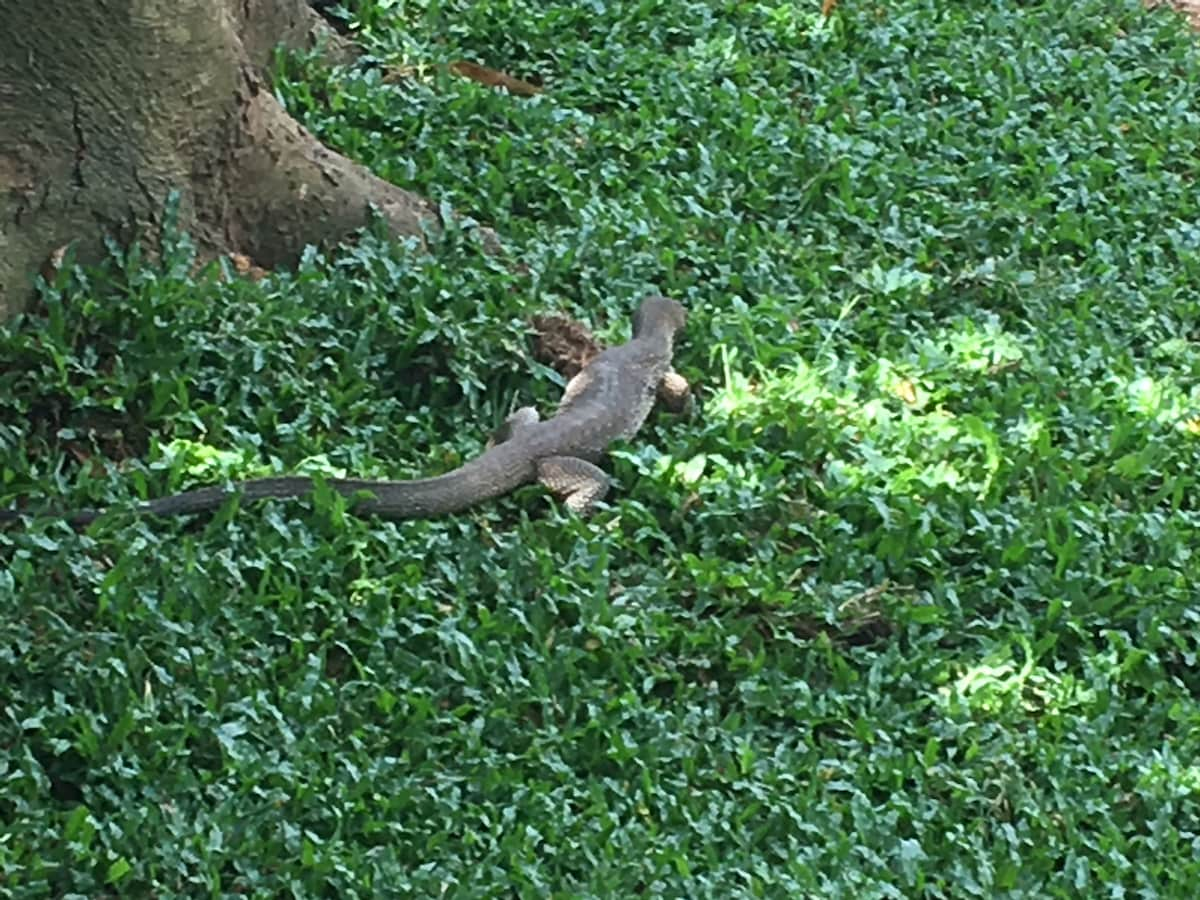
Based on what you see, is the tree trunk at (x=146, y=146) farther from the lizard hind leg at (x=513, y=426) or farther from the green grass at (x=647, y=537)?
the lizard hind leg at (x=513, y=426)

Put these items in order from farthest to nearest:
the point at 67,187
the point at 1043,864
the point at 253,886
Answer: the point at 67,187 < the point at 1043,864 < the point at 253,886

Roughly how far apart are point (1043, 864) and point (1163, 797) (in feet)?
1.54

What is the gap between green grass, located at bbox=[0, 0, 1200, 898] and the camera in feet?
15.6

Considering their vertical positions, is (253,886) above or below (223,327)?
below

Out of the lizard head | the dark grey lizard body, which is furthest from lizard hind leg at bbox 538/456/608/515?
the lizard head

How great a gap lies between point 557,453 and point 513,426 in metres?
0.20

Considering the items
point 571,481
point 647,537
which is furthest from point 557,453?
point 647,537

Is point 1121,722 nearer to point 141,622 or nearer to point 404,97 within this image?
point 141,622

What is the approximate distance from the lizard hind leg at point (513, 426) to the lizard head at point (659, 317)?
626 millimetres

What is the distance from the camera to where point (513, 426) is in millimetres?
6160

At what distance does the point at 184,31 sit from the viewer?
609cm

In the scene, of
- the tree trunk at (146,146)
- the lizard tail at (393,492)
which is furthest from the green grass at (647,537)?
the tree trunk at (146,146)

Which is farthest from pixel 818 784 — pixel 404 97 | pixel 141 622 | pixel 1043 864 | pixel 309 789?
pixel 404 97

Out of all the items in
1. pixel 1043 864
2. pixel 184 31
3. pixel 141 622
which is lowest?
pixel 1043 864
